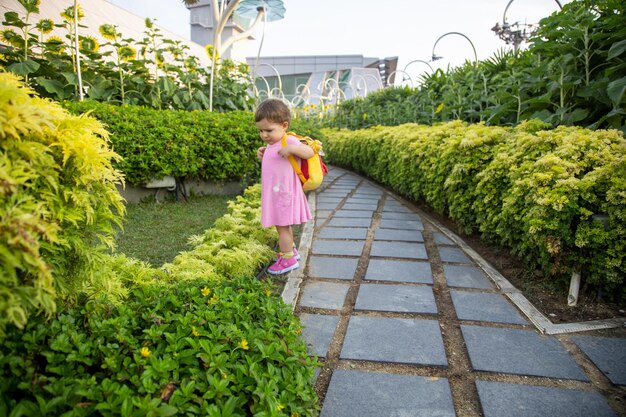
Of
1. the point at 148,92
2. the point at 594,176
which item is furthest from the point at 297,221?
the point at 148,92

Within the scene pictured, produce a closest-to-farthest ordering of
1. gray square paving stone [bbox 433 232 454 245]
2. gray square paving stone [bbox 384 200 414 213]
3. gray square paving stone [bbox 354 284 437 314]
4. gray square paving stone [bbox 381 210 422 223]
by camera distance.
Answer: gray square paving stone [bbox 354 284 437 314], gray square paving stone [bbox 433 232 454 245], gray square paving stone [bbox 381 210 422 223], gray square paving stone [bbox 384 200 414 213]

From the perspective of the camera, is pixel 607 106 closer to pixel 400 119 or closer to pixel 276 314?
pixel 276 314

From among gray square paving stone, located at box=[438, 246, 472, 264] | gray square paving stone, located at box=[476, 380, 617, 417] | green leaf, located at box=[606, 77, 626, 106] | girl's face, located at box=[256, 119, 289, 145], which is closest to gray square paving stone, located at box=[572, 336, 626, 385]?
gray square paving stone, located at box=[476, 380, 617, 417]

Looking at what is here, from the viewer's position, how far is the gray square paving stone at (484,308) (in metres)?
2.28

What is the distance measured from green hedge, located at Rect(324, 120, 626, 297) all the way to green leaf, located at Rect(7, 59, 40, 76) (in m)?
4.61

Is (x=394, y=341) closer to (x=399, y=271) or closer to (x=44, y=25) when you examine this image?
(x=399, y=271)

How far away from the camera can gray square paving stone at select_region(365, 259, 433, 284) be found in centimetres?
286

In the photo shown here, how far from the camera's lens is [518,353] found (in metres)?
1.93

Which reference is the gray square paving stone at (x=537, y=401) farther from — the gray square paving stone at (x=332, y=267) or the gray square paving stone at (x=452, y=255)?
the gray square paving stone at (x=452, y=255)

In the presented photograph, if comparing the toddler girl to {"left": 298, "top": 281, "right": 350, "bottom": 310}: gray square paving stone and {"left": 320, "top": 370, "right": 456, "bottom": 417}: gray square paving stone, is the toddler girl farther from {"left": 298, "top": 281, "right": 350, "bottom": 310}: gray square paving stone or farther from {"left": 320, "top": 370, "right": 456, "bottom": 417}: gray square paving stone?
{"left": 320, "top": 370, "right": 456, "bottom": 417}: gray square paving stone

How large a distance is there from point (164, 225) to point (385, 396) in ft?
10.1

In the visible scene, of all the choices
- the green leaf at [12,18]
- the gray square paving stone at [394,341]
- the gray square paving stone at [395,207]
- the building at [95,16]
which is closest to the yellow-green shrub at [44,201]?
the gray square paving stone at [394,341]

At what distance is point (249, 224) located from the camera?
3.56 meters

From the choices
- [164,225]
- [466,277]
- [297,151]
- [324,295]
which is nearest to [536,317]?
[466,277]
